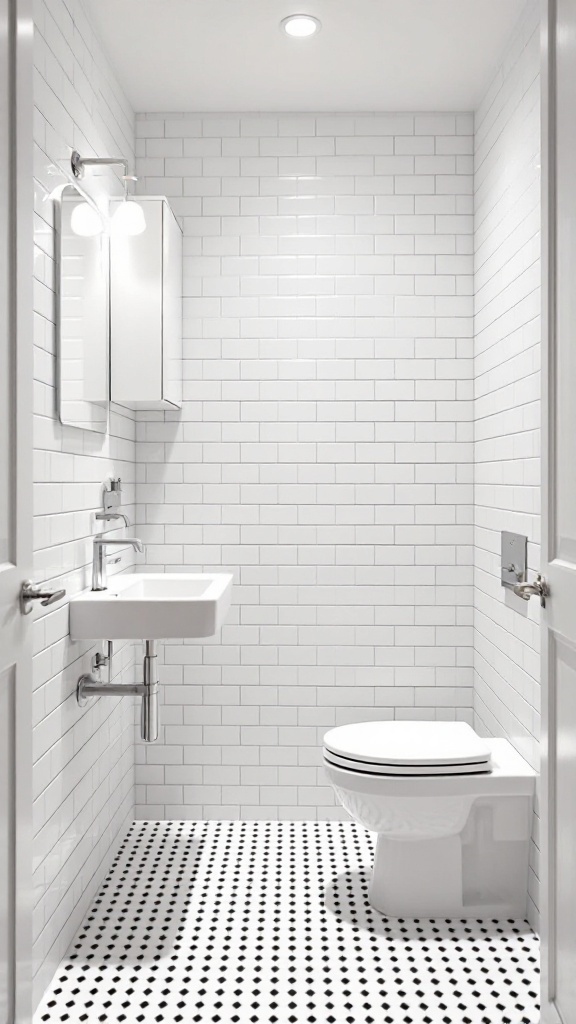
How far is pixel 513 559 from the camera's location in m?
2.46

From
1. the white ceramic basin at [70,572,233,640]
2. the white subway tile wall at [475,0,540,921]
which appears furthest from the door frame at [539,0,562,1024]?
the white ceramic basin at [70,572,233,640]

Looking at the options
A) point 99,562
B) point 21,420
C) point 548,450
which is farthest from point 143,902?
point 548,450

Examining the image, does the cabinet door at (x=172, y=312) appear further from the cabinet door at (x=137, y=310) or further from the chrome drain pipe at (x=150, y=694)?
the chrome drain pipe at (x=150, y=694)

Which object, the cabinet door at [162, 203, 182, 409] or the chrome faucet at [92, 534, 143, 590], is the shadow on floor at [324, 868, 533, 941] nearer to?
the chrome faucet at [92, 534, 143, 590]

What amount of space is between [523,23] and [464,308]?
0.99 meters

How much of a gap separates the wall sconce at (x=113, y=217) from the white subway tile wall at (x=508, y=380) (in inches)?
49.0

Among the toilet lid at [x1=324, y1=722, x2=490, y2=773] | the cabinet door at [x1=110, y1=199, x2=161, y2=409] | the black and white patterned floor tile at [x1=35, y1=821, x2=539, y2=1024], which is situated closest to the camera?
the black and white patterned floor tile at [x1=35, y1=821, x2=539, y2=1024]

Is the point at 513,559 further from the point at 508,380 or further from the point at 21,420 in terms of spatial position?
the point at 21,420

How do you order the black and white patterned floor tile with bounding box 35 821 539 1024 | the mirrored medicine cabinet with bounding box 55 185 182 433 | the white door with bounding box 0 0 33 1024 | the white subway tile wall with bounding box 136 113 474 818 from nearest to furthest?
the white door with bounding box 0 0 33 1024 → the black and white patterned floor tile with bounding box 35 821 539 1024 → the mirrored medicine cabinet with bounding box 55 185 182 433 → the white subway tile wall with bounding box 136 113 474 818

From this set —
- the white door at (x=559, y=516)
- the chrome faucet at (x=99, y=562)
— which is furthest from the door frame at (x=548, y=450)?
the chrome faucet at (x=99, y=562)

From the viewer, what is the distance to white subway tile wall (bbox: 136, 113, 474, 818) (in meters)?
3.07

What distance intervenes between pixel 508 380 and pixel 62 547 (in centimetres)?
156

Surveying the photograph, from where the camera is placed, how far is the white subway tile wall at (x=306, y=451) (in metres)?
3.07

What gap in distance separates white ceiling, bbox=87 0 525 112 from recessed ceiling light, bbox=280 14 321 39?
3 cm
